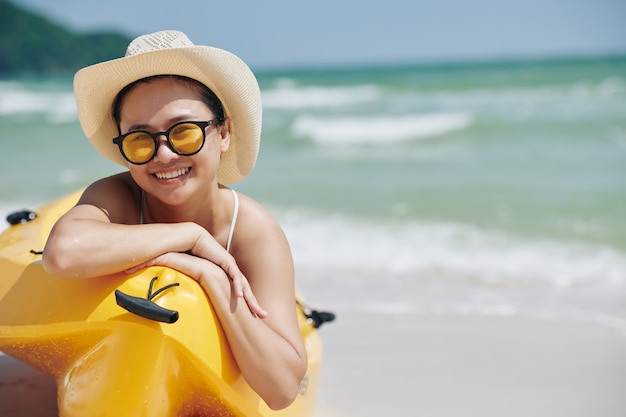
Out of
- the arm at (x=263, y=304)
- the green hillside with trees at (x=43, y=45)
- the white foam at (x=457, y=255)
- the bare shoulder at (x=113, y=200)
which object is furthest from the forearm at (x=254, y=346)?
the green hillside with trees at (x=43, y=45)

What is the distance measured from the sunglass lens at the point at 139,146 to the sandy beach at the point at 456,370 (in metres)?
1.29

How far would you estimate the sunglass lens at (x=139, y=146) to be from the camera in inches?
86.4

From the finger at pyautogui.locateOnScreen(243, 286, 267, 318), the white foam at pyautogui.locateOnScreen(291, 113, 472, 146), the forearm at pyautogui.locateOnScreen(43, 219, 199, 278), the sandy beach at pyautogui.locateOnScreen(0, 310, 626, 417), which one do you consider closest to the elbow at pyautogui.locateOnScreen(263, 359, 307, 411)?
the finger at pyautogui.locateOnScreen(243, 286, 267, 318)

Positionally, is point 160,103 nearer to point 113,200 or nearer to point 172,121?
point 172,121

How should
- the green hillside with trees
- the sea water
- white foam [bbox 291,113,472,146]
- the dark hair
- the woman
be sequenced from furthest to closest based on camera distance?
the green hillside with trees
white foam [bbox 291,113,472,146]
the sea water
the dark hair
the woman

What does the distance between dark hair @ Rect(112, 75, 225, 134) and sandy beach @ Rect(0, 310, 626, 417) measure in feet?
4.29

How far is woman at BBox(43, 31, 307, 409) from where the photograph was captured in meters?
2.13

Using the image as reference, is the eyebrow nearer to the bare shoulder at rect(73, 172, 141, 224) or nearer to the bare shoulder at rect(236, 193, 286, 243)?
the bare shoulder at rect(73, 172, 141, 224)

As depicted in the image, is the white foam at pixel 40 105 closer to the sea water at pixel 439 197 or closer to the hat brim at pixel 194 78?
the sea water at pixel 439 197

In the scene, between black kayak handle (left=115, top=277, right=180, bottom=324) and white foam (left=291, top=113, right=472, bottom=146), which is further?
white foam (left=291, top=113, right=472, bottom=146)

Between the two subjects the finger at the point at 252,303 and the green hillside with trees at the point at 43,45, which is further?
the green hillside with trees at the point at 43,45

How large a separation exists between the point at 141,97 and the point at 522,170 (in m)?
7.37

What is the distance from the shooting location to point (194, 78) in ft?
7.47

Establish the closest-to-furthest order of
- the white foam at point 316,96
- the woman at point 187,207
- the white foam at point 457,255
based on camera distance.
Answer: the woman at point 187,207 → the white foam at point 457,255 → the white foam at point 316,96
